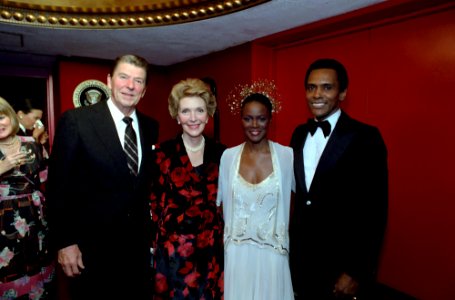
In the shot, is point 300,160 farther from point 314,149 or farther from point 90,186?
point 90,186

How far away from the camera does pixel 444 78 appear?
9.16ft

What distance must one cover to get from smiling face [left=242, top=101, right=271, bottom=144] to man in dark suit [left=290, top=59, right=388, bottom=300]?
24 centimetres

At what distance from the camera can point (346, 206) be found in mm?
1827

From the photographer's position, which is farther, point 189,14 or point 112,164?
point 189,14

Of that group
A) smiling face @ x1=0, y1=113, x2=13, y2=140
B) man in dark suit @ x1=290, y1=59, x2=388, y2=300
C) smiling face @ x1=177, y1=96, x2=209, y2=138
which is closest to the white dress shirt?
man in dark suit @ x1=290, y1=59, x2=388, y2=300

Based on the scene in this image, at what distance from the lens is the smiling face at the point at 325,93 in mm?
1987

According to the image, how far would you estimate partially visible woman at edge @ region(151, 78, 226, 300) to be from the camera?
6.59ft

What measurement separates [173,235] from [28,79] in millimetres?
5235

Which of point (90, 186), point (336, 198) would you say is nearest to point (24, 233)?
point (90, 186)

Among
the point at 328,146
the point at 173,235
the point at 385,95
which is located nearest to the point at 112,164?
the point at 173,235

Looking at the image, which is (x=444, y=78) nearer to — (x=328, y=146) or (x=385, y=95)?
(x=385, y=95)

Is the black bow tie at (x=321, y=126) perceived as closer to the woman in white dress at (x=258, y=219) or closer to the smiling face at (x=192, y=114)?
the woman in white dress at (x=258, y=219)

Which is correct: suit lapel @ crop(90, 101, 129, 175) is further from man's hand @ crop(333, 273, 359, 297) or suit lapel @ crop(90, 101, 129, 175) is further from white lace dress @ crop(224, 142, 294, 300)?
man's hand @ crop(333, 273, 359, 297)

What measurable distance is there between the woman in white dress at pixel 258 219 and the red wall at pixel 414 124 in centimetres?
151
